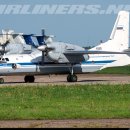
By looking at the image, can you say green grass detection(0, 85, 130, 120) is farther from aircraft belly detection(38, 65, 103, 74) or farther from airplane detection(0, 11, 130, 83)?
aircraft belly detection(38, 65, 103, 74)

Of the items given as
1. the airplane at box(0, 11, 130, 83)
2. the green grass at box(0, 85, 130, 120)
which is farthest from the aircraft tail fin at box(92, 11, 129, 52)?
the green grass at box(0, 85, 130, 120)

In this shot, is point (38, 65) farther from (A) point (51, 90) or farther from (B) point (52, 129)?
(B) point (52, 129)

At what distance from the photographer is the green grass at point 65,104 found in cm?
1788

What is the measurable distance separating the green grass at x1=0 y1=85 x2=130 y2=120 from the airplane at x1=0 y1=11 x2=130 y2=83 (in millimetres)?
12677

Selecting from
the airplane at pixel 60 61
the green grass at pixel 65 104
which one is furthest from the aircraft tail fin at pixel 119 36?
the green grass at pixel 65 104

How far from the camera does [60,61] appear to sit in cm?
4309

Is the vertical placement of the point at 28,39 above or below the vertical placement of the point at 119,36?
above

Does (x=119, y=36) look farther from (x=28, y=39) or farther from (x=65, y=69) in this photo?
(x=28, y=39)

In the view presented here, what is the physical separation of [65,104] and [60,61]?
72.0 feet

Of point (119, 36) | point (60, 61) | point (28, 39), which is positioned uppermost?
point (28, 39)

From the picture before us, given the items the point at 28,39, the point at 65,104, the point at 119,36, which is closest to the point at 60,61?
the point at 119,36

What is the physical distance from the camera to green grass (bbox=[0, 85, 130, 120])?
58.6 ft

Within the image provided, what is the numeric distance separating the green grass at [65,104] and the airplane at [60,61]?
12677 millimetres

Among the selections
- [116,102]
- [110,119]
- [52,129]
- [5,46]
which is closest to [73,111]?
[110,119]
